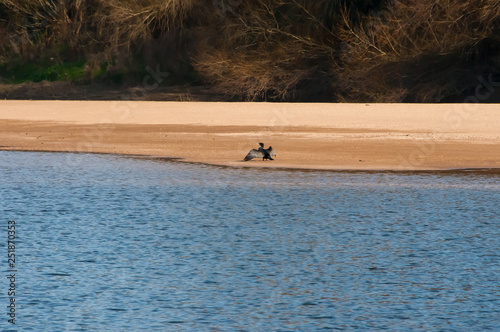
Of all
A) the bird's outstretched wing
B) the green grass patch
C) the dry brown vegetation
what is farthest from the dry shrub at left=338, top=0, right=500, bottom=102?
the bird's outstretched wing

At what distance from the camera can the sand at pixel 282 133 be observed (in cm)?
1600

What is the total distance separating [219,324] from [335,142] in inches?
464

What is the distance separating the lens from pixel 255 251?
8.69 meters

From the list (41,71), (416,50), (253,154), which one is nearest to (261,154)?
(253,154)

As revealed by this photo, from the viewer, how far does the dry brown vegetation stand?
31.3 metres

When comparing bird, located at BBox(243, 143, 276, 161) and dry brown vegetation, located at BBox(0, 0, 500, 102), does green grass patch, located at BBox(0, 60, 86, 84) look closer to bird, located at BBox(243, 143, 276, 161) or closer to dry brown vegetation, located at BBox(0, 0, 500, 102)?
dry brown vegetation, located at BBox(0, 0, 500, 102)

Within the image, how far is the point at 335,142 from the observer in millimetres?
17875

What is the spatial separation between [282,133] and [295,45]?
592 inches

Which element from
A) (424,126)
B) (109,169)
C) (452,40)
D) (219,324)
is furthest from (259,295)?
(452,40)

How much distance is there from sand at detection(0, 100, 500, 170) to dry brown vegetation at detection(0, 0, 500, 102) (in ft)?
20.3

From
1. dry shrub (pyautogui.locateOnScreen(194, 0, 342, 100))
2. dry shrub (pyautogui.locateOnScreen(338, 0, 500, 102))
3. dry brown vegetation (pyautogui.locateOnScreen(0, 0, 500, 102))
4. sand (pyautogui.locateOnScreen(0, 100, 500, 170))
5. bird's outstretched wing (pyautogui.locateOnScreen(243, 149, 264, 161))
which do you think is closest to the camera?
bird's outstretched wing (pyautogui.locateOnScreen(243, 149, 264, 161))

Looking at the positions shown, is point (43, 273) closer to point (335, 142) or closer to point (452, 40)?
point (335, 142)

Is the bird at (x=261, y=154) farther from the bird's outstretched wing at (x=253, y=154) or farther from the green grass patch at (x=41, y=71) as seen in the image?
the green grass patch at (x=41, y=71)

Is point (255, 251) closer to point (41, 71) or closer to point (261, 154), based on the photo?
point (261, 154)
